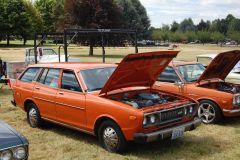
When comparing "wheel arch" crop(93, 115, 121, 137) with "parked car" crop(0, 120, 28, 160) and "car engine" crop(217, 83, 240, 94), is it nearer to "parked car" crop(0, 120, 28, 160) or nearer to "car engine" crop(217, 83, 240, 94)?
"parked car" crop(0, 120, 28, 160)

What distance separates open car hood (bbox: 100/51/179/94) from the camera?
6796 millimetres

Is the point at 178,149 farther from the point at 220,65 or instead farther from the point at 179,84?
the point at 220,65

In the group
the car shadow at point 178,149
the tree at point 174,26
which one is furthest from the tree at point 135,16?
the car shadow at point 178,149

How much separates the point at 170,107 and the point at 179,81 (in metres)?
3.10

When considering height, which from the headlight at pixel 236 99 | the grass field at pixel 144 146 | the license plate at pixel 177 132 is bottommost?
the grass field at pixel 144 146

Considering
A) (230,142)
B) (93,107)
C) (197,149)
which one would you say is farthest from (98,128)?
(230,142)

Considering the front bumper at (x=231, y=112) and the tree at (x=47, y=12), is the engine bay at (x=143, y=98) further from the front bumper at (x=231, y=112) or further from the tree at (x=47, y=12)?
the tree at (x=47, y=12)

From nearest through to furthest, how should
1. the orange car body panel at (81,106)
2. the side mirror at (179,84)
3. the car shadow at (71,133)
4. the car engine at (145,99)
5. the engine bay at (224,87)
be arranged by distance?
1. the orange car body panel at (81,106)
2. the car engine at (145,99)
3. the car shadow at (71,133)
4. the engine bay at (224,87)
5. the side mirror at (179,84)

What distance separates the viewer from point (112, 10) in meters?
48.4

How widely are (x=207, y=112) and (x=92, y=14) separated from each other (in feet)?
129

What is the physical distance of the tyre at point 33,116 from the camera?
858 centimetres

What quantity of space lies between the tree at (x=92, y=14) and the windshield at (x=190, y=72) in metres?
36.2

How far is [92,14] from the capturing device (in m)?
47.3

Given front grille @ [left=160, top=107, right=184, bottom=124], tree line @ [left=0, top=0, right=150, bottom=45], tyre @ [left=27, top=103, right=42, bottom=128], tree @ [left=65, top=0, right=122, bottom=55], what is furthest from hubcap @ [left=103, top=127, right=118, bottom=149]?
tree @ [left=65, top=0, right=122, bottom=55]
